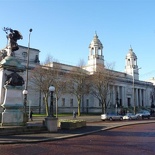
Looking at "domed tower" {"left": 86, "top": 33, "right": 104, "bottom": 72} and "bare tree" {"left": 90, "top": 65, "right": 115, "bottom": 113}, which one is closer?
"bare tree" {"left": 90, "top": 65, "right": 115, "bottom": 113}

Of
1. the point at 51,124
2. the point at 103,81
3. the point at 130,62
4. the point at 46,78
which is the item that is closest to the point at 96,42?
the point at 130,62

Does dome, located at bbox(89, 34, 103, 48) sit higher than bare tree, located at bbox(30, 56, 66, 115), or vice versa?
dome, located at bbox(89, 34, 103, 48)

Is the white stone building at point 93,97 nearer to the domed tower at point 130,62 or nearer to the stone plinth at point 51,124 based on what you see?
the domed tower at point 130,62

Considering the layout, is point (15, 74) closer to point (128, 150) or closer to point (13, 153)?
point (13, 153)

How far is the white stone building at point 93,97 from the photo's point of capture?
67188 millimetres

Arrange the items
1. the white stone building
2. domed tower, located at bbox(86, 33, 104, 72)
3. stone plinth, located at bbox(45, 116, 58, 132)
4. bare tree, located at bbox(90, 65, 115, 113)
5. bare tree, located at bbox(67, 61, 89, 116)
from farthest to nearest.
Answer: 1. domed tower, located at bbox(86, 33, 104, 72)
2. the white stone building
3. bare tree, located at bbox(67, 61, 89, 116)
4. bare tree, located at bbox(90, 65, 115, 113)
5. stone plinth, located at bbox(45, 116, 58, 132)

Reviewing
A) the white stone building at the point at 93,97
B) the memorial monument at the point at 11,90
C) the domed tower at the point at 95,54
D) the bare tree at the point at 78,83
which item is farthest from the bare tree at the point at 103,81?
the memorial monument at the point at 11,90

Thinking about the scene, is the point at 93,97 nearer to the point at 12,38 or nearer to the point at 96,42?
the point at 96,42

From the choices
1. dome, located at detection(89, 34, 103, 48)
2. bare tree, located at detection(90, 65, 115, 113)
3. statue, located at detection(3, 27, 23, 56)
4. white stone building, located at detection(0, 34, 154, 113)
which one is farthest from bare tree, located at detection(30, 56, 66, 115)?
dome, located at detection(89, 34, 103, 48)

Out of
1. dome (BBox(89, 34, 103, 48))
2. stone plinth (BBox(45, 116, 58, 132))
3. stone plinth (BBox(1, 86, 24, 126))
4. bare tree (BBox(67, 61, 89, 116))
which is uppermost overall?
dome (BBox(89, 34, 103, 48))

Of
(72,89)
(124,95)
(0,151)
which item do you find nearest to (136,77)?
(124,95)

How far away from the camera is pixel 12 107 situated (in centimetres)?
1727

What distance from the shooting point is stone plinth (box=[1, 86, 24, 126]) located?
17.0 m

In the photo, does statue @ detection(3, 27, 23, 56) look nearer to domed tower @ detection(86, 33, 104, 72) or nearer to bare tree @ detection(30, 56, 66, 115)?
bare tree @ detection(30, 56, 66, 115)
